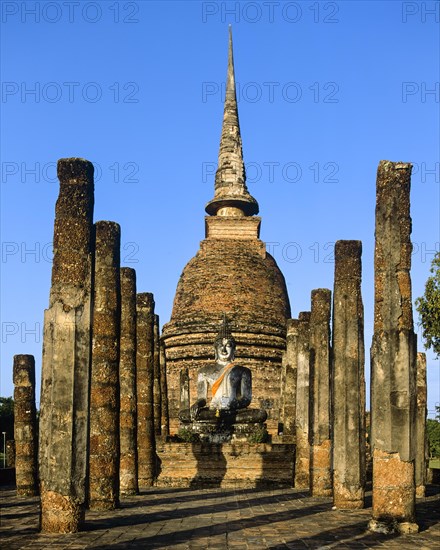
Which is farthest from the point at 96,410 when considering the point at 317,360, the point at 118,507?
the point at 317,360

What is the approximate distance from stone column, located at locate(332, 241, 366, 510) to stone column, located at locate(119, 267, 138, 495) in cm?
436

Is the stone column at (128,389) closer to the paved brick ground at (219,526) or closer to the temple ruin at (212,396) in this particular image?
the temple ruin at (212,396)

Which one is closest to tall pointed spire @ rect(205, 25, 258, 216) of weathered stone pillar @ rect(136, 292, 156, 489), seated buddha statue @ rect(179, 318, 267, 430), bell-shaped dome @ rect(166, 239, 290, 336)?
bell-shaped dome @ rect(166, 239, 290, 336)

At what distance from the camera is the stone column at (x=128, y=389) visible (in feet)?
48.3

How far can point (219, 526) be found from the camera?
995 centimetres

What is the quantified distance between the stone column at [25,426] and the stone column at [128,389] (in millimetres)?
1939

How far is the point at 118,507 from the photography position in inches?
473

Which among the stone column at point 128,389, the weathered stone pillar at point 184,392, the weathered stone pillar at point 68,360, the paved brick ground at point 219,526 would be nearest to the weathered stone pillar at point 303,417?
the paved brick ground at point 219,526

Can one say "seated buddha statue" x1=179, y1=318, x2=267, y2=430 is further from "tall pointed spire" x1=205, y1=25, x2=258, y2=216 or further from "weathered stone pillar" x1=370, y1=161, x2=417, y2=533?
"weathered stone pillar" x1=370, y1=161, x2=417, y2=533

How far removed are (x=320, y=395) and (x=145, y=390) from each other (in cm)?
437

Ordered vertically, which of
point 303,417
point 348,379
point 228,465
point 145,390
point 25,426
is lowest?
point 228,465

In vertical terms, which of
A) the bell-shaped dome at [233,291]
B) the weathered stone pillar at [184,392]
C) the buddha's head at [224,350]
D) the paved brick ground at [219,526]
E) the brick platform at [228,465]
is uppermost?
the bell-shaped dome at [233,291]

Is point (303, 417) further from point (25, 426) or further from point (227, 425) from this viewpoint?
point (227, 425)

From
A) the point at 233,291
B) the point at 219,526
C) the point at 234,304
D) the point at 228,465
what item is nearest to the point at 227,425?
the point at 228,465
